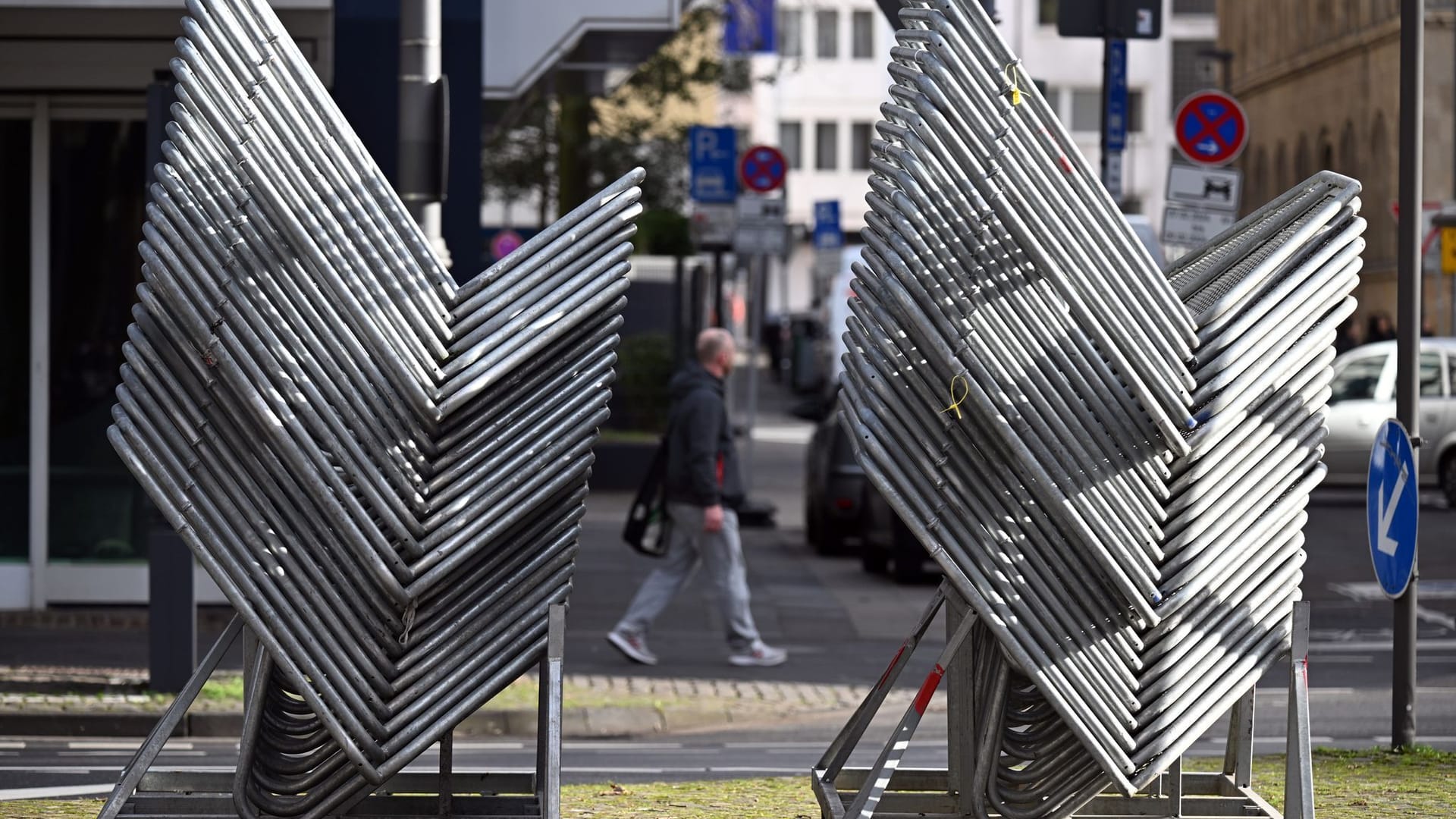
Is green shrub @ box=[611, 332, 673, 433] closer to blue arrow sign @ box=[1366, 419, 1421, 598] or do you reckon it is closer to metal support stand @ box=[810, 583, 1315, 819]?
blue arrow sign @ box=[1366, 419, 1421, 598]

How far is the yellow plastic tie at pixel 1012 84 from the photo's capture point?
21.2 feet

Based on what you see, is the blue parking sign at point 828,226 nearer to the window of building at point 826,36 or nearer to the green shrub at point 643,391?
the green shrub at point 643,391

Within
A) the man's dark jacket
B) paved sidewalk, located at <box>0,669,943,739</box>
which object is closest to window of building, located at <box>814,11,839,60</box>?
the man's dark jacket

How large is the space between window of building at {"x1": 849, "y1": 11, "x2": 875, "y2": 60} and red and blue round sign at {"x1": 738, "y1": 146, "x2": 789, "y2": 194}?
64916 mm

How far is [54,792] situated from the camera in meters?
8.75

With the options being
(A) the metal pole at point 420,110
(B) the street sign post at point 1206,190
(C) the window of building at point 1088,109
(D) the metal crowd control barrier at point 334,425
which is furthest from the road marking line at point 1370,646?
(C) the window of building at point 1088,109

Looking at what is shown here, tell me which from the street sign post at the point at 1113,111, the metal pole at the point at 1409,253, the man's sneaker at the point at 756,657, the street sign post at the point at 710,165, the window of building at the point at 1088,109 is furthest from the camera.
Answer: the window of building at the point at 1088,109

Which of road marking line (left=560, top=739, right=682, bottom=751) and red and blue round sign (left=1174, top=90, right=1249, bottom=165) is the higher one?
red and blue round sign (left=1174, top=90, right=1249, bottom=165)

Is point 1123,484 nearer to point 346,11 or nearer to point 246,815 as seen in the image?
point 246,815

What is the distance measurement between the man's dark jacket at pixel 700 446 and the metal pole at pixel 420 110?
137 inches

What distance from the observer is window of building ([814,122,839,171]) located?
295ft

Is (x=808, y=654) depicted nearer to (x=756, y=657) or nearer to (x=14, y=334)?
(x=756, y=657)

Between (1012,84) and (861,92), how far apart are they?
276ft

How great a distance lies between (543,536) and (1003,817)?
1612 mm
